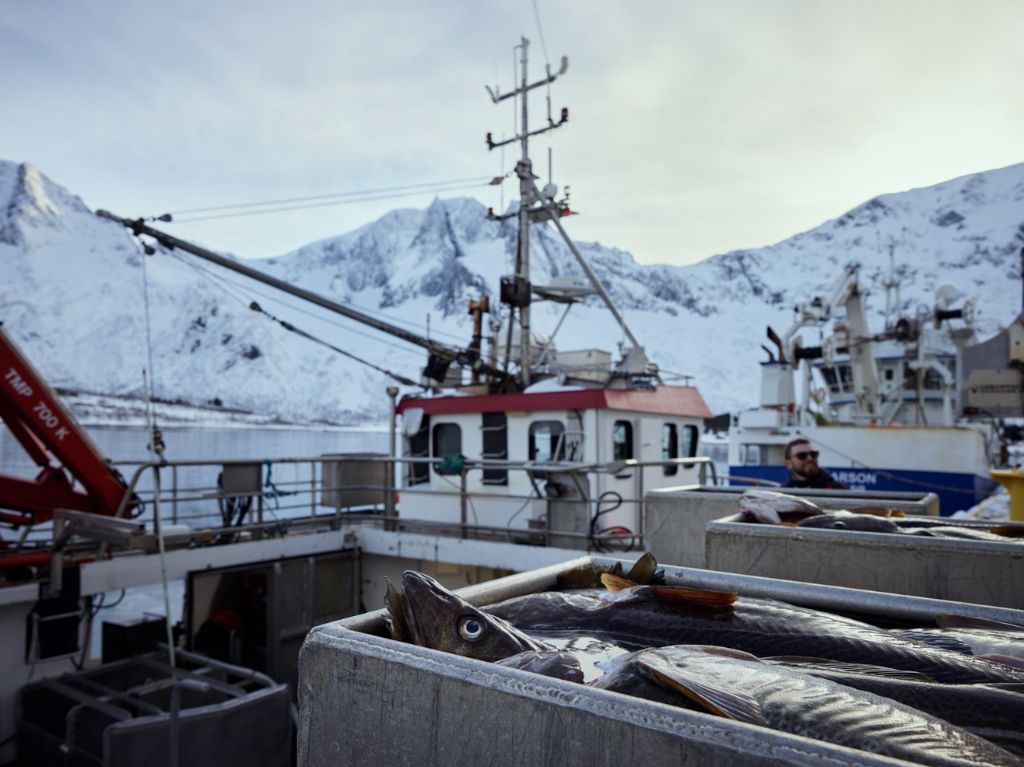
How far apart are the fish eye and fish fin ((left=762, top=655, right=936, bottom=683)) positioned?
65 cm

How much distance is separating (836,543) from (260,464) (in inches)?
262

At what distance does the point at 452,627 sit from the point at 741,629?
76 centimetres

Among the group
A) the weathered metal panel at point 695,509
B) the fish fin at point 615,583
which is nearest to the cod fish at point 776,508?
the weathered metal panel at point 695,509

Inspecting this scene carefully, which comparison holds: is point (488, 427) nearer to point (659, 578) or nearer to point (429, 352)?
point (429, 352)

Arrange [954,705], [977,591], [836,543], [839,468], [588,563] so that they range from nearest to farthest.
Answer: [954,705] < [588,563] < [977,591] < [836,543] < [839,468]

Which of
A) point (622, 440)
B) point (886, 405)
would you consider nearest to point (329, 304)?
point (622, 440)

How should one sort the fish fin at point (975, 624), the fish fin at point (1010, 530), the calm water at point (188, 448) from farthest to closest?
1. the calm water at point (188, 448)
2. the fish fin at point (1010, 530)
3. the fish fin at point (975, 624)

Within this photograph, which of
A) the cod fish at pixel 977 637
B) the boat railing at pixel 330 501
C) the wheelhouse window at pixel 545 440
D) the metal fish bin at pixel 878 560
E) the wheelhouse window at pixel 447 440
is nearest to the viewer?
the cod fish at pixel 977 637

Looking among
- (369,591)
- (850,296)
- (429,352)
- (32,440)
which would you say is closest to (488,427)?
(429,352)

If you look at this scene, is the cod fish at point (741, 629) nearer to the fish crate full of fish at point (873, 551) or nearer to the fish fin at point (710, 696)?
the fish fin at point (710, 696)

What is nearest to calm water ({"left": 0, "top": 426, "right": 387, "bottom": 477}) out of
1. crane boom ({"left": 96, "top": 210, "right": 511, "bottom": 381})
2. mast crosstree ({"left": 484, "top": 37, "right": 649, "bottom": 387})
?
crane boom ({"left": 96, "top": 210, "right": 511, "bottom": 381})

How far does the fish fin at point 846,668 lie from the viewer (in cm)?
149

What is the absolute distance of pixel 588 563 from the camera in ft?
7.70

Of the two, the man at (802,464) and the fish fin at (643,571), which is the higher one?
the man at (802,464)
